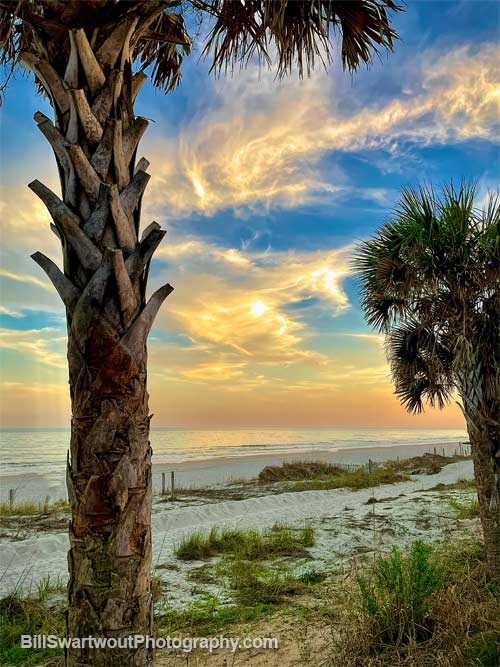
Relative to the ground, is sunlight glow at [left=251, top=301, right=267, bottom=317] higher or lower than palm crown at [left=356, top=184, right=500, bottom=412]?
higher

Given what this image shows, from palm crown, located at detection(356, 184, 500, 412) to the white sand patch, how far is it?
392 centimetres

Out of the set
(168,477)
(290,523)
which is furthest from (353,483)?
(168,477)

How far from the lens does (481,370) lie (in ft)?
20.7

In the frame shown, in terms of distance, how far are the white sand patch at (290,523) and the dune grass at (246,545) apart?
0.87 feet

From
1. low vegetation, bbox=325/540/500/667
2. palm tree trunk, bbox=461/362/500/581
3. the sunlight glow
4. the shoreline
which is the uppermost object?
the sunlight glow

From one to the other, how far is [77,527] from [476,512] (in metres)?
10.7

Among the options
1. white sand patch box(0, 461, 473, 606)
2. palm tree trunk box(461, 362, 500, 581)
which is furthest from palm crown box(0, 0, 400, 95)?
white sand patch box(0, 461, 473, 606)

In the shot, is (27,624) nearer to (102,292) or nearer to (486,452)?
(102,292)

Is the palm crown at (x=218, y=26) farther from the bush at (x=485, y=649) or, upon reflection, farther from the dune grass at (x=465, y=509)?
the dune grass at (x=465, y=509)

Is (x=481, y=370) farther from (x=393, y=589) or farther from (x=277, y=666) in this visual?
(x=277, y=666)

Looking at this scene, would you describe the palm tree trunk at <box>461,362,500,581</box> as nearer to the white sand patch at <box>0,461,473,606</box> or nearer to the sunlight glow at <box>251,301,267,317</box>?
the white sand patch at <box>0,461,473,606</box>

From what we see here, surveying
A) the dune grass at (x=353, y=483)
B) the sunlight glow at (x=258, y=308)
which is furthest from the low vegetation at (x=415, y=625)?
the dune grass at (x=353, y=483)

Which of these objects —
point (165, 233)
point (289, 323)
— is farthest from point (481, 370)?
point (289, 323)

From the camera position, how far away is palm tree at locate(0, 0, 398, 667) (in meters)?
2.28
